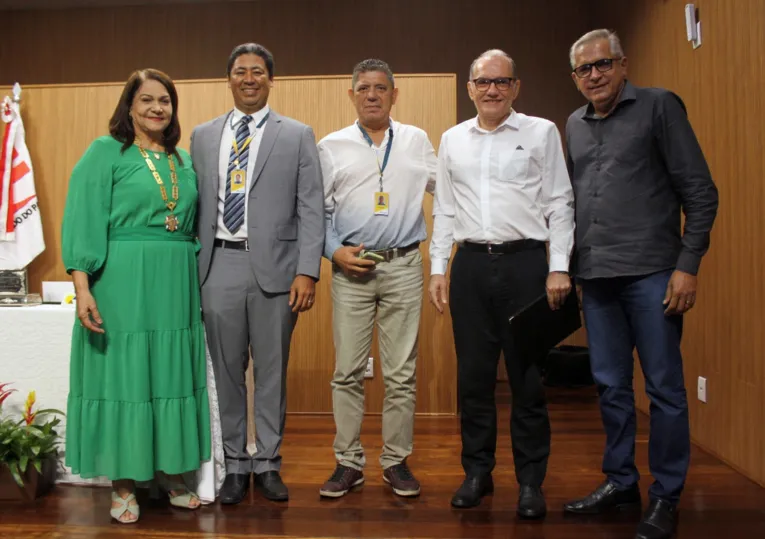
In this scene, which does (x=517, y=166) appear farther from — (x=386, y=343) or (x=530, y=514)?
(x=530, y=514)

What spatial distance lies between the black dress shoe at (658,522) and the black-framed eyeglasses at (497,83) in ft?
4.97

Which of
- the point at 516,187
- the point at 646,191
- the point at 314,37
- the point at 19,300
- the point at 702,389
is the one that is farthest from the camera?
the point at 314,37

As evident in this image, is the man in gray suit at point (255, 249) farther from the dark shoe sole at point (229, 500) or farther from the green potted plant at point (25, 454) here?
the green potted plant at point (25, 454)

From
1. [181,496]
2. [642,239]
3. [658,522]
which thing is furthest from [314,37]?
[658,522]

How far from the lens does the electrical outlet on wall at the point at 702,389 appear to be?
3.21m

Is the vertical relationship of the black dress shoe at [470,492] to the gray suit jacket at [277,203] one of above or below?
below

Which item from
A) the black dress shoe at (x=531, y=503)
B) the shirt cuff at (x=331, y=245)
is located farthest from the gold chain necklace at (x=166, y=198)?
the black dress shoe at (x=531, y=503)

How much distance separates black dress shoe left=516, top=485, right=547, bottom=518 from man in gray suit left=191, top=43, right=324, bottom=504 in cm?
89

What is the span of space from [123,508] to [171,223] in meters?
1.03

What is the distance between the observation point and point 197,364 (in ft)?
7.82

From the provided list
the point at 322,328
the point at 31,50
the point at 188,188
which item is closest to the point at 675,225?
the point at 188,188

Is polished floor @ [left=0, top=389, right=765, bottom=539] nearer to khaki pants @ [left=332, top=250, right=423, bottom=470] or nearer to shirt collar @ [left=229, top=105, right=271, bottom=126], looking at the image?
khaki pants @ [left=332, top=250, right=423, bottom=470]

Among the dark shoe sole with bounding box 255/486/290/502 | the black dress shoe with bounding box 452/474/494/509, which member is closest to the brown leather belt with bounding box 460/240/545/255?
the black dress shoe with bounding box 452/474/494/509

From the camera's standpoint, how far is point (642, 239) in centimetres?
219
